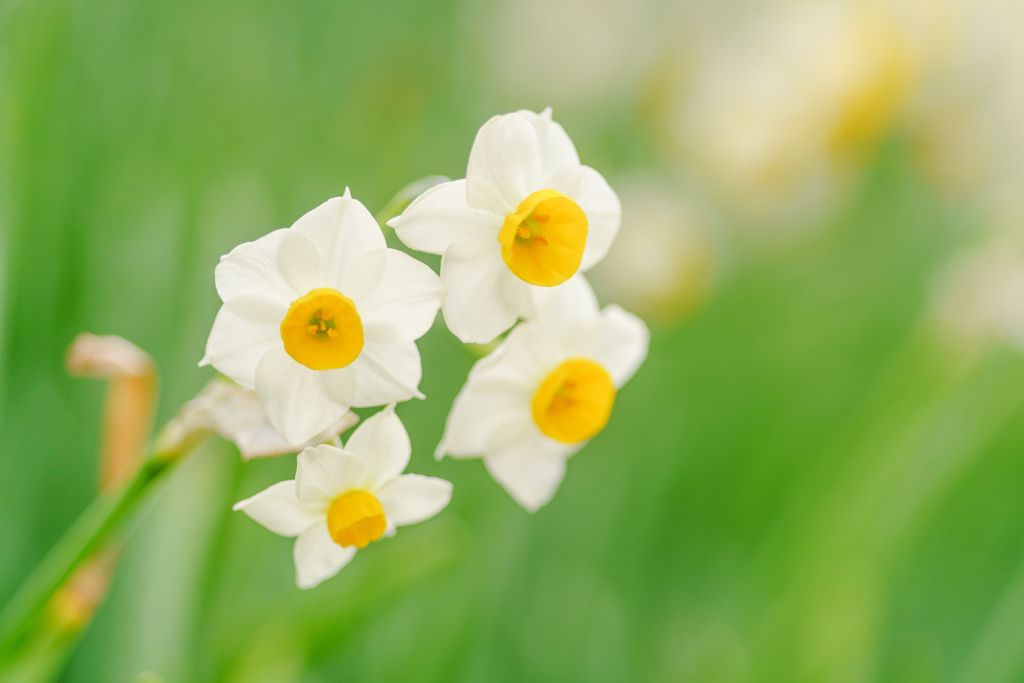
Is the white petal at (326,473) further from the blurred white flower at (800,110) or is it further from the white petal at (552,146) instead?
the blurred white flower at (800,110)

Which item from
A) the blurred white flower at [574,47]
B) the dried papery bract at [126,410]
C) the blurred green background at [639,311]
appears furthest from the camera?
the blurred white flower at [574,47]

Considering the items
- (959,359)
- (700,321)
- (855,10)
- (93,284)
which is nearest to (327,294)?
(93,284)

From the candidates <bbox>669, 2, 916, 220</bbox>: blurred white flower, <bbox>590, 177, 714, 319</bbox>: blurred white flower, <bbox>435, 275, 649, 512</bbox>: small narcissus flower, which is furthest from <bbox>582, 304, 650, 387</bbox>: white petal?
<bbox>669, 2, 916, 220</bbox>: blurred white flower

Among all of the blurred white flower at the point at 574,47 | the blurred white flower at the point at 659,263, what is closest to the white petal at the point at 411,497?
the blurred white flower at the point at 659,263

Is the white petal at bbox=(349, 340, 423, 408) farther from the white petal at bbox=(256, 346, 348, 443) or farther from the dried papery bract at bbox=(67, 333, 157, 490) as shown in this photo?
the dried papery bract at bbox=(67, 333, 157, 490)

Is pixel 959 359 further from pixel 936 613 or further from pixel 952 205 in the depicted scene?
pixel 952 205

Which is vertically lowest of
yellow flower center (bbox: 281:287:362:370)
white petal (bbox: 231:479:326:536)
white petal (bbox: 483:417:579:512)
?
white petal (bbox: 231:479:326:536)

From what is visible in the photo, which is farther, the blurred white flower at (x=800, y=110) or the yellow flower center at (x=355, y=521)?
the blurred white flower at (x=800, y=110)
